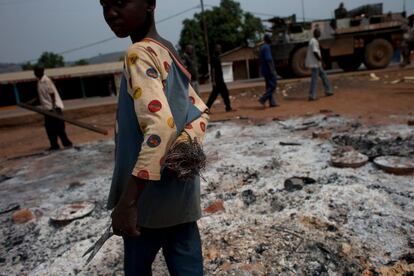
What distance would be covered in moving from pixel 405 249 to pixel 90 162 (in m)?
4.41

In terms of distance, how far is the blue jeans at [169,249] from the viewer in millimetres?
1321

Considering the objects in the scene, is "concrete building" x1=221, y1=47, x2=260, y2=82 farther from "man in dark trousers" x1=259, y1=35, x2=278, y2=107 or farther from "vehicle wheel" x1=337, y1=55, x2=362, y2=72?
"man in dark trousers" x1=259, y1=35, x2=278, y2=107

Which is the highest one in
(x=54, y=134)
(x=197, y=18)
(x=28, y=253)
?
(x=197, y=18)

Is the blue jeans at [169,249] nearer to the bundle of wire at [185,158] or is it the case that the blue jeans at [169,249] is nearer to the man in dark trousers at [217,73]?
the bundle of wire at [185,158]

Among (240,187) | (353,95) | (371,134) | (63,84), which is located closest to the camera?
(240,187)

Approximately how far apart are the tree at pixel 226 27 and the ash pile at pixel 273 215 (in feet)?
89.4

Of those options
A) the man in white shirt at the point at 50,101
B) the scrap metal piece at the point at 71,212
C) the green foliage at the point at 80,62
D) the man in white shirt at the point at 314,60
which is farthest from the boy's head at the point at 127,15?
the green foliage at the point at 80,62

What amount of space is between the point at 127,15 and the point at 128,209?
24.9 inches

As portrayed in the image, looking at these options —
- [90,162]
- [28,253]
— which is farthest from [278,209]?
[90,162]

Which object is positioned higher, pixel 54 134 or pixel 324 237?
pixel 54 134

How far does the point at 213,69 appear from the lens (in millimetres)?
8211

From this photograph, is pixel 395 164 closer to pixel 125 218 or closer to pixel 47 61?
pixel 125 218

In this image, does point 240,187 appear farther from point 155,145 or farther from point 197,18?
point 197,18

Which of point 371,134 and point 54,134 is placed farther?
point 54,134
